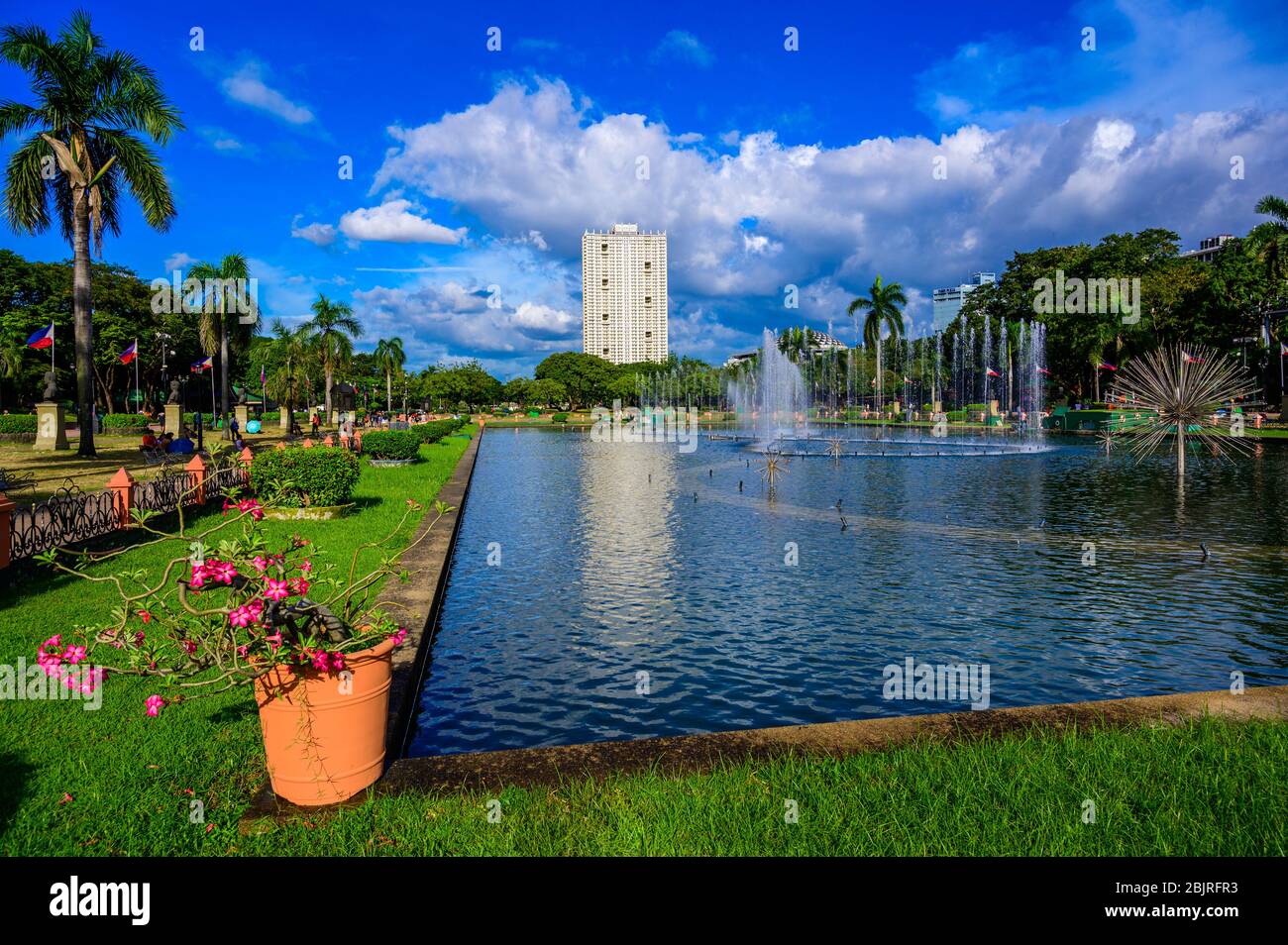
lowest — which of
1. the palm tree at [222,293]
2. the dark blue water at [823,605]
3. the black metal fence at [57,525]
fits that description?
the dark blue water at [823,605]

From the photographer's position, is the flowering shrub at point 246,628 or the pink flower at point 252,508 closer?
the flowering shrub at point 246,628

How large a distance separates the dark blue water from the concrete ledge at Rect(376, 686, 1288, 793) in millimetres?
1248

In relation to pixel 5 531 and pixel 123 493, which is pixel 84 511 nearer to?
pixel 123 493

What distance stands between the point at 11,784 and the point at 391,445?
82.8ft

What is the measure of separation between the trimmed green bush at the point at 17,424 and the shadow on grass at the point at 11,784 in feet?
133

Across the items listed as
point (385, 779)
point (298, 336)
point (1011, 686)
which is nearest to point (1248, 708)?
point (1011, 686)


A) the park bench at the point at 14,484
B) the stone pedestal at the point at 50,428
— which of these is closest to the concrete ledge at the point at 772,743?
the park bench at the point at 14,484

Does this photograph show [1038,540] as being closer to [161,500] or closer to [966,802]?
[966,802]

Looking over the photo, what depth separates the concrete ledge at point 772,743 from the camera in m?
4.96

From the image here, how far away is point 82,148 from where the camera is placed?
25266 mm

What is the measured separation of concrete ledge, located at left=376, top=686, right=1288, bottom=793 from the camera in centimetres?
496

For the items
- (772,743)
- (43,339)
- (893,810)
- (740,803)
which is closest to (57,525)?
(772,743)

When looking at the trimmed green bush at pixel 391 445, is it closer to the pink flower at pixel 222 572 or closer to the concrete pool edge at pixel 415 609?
the concrete pool edge at pixel 415 609

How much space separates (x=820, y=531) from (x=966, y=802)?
39.1ft
